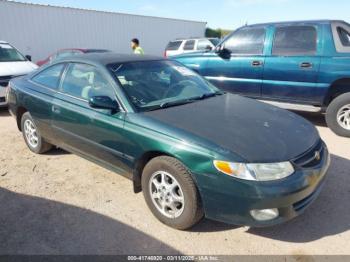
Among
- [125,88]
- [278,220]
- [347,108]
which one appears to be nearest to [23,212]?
[125,88]

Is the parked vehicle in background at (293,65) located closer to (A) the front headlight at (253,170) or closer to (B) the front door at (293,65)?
(B) the front door at (293,65)

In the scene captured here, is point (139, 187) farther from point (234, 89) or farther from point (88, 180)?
point (234, 89)

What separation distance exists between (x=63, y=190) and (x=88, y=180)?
33 centimetres

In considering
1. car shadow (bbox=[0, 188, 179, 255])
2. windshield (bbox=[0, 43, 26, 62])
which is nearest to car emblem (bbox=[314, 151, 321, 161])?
car shadow (bbox=[0, 188, 179, 255])

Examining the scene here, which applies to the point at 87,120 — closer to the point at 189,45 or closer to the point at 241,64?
Answer: the point at 241,64

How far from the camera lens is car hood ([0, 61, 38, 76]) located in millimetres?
7602

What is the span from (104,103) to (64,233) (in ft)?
4.19

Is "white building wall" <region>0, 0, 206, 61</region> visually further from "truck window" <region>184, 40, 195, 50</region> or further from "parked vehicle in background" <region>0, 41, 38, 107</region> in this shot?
"parked vehicle in background" <region>0, 41, 38, 107</region>

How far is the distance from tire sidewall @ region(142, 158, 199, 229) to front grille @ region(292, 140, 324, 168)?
2.96ft

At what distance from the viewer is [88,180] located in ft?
13.1

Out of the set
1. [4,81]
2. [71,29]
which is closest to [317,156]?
[4,81]

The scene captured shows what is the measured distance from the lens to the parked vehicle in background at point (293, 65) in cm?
534

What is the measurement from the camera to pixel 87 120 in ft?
11.5

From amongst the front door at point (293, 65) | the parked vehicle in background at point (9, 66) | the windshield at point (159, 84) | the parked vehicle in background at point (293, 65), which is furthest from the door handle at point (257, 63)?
the parked vehicle in background at point (9, 66)
